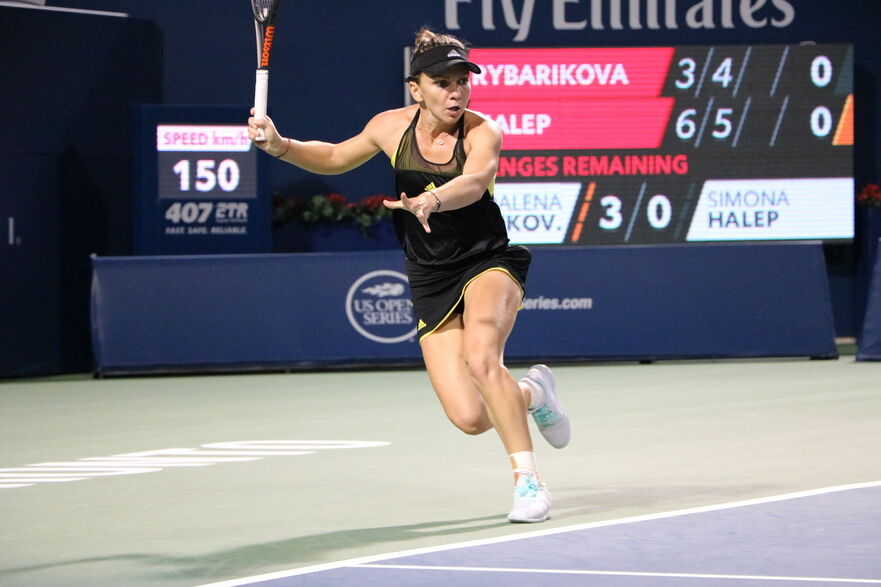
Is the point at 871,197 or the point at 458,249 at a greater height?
the point at 871,197

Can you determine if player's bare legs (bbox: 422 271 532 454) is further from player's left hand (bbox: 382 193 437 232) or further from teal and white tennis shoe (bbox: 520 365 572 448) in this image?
player's left hand (bbox: 382 193 437 232)

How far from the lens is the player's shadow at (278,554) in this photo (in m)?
4.96

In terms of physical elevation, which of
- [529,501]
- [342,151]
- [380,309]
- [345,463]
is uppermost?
[342,151]

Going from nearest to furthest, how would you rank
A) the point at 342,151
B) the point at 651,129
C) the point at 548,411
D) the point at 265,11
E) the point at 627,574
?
the point at 627,574 < the point at 265,11 < the point at 342,151 < the point at 548,411 < the point at 651,129

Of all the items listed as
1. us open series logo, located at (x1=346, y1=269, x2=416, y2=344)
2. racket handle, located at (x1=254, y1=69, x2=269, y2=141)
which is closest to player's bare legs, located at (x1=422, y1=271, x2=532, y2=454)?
racket handle, located at (x1=254, y1=69, x2=269, y2=141)

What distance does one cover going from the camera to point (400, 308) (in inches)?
529

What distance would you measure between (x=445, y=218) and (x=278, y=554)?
148 cm

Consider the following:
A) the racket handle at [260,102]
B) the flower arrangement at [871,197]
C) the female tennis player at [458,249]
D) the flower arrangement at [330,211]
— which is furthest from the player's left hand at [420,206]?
the flower arrangement at [871,197]

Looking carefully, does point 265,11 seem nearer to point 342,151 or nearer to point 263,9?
point 263,9

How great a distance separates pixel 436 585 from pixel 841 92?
11712 mm

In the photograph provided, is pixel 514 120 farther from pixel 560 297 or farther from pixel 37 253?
pixel 37 253

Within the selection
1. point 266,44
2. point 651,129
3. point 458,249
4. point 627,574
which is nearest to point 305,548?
point 627,574

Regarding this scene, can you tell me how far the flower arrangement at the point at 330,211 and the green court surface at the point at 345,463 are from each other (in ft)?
10.6

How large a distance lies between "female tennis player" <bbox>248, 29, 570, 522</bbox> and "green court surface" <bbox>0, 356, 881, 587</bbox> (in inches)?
15.9
